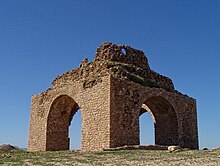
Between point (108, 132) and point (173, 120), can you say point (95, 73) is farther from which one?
point (173, 120)

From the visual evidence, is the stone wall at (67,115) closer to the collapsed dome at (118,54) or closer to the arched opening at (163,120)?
the collapsed dome at (118,54)

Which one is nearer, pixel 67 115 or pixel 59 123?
pixel 59 123

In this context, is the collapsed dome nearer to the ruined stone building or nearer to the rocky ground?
the ruined stone building

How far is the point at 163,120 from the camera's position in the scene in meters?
19.5

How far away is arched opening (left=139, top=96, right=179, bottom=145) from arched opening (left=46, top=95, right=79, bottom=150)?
16.9 feet

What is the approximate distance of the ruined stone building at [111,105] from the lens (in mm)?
15033

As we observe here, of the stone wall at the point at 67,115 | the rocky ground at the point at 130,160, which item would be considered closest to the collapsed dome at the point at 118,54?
the stone wall at the point at 67,115

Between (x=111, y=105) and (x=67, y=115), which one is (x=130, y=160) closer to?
(x=111, y=105)

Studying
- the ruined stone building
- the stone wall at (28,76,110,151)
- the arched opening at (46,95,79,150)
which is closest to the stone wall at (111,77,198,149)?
the ruined stone building

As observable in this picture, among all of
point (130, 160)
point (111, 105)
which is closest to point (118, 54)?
point (111, 105)

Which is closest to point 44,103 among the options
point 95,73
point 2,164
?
point 95,73

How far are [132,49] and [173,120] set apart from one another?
5.04m

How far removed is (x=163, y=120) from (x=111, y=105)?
19.5 feet

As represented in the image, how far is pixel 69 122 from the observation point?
2117 centimetres
